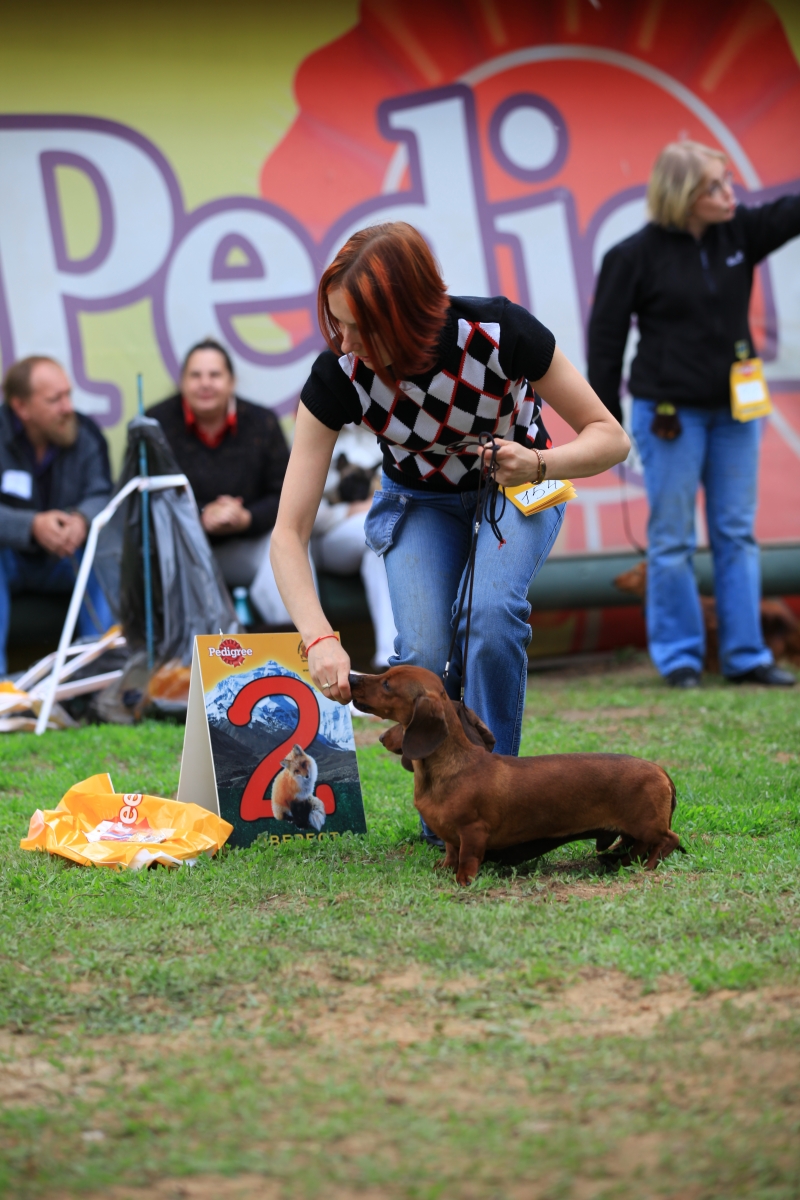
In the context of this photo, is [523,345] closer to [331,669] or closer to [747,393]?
[331,669]

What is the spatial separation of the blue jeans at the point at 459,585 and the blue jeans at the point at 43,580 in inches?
130

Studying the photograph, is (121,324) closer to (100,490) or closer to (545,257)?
(100,490)

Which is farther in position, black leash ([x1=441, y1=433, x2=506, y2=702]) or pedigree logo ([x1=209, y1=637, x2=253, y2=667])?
pedigree logo ([x1=209, y1=637, x2=253, y2=667])

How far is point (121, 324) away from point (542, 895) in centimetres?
533

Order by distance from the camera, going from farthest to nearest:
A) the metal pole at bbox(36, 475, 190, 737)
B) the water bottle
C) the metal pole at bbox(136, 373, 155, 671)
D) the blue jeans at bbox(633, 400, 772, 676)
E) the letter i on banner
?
the water bottle
the blue jeans at bbox(633, 400, 772, 676)
the metal pole at bbox(136, 373, 155, 671)
the metal pole at bbox(36, 475, 190, 737)
the letter i on banner

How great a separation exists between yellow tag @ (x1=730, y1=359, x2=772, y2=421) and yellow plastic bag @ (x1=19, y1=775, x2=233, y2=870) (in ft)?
11.6

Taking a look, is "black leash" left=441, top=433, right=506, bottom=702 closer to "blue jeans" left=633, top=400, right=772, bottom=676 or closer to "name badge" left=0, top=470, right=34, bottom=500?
"blue jeans" left=633, top=400, right=772, bottom=676

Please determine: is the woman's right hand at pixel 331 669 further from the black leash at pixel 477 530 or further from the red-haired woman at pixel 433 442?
the black leash at pixel 477 530

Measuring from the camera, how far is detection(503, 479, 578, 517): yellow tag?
123 inches

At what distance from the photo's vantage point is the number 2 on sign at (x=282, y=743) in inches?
133

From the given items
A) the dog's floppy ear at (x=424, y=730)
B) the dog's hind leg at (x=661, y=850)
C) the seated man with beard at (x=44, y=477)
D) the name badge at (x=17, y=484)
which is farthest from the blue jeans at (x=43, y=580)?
the dog's hind leg at (x=661, y=850)

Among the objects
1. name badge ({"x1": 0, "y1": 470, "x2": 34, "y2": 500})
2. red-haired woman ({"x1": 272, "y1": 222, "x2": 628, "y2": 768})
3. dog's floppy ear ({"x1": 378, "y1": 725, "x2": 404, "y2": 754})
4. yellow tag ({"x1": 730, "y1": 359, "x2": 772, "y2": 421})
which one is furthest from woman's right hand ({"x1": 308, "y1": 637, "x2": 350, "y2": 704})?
name badge ({"x1": 0, "y1": 470, "x2": 34, "y2": 500})

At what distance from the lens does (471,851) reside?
9.45 feet

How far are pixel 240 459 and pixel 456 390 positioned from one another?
11.8 ft
